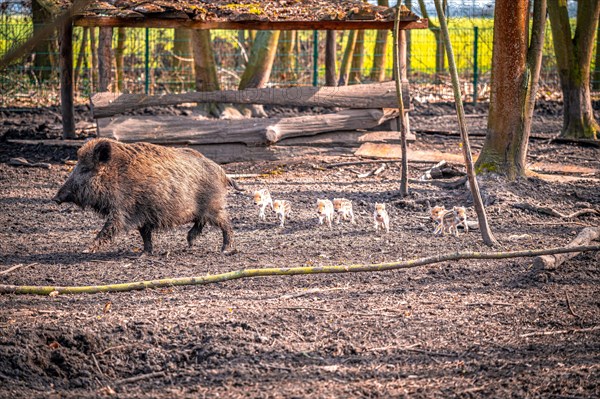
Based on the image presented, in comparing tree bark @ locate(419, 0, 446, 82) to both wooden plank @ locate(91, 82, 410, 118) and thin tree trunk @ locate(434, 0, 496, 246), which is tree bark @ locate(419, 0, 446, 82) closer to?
wooden plank @ locate(91, 82, 410, 118)

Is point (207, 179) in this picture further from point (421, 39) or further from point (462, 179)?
point (421, 39)

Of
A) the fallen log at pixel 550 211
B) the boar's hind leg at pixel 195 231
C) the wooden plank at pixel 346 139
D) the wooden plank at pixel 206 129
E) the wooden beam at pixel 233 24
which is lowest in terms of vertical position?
the fallen log at pixel 550 211

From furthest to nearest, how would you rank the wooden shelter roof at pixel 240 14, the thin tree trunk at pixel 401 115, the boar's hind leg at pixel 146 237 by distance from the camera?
the wooden shelter roof at pixel 240 14 → the thin tree trunk at pixel 401 115 → the boar's hind leg at pixel 146 237

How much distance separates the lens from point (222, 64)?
2341 centimetres

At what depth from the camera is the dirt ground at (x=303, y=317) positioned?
4492 mm

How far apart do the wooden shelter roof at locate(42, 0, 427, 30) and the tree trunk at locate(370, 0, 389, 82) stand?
8.53 meters

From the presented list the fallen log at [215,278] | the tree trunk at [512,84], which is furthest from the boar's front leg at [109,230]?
the tree trunk at [512,84]

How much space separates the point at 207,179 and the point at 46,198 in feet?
11.7

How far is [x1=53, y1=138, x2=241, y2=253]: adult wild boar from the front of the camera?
296 inches

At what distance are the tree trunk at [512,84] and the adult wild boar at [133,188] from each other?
441cm

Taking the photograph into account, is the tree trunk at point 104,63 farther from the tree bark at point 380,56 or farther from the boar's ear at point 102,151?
the tree bark at point 380,56

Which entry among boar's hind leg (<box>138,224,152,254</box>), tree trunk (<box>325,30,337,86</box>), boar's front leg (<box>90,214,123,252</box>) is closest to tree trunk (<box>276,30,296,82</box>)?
tree trunk (<box>325,30,337,86</box>)

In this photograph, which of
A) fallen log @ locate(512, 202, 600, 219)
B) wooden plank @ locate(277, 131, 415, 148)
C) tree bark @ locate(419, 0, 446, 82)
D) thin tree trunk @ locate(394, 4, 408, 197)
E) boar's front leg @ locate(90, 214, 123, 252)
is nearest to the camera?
boar's front leg @ locate(90, 214, 123, 252)

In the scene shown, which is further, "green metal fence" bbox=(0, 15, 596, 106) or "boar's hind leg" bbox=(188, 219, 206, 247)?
"green metal fence" bbox=(0, 15, 596, 106)
